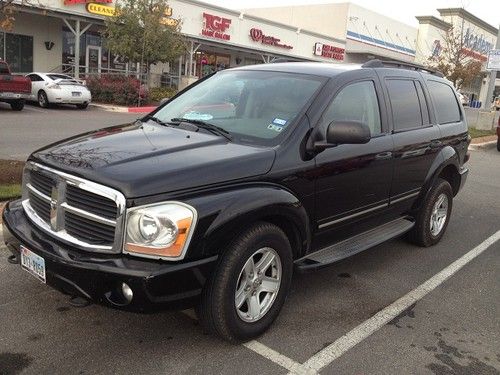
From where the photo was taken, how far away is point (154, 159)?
3182mm

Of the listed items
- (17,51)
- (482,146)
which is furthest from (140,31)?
(482,146)

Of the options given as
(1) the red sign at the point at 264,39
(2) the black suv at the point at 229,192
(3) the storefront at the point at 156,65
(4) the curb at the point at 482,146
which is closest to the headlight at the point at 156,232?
(2) the black suv at the point at 229,192

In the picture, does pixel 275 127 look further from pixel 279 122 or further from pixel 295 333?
pixel 295 333

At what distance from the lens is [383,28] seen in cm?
4903

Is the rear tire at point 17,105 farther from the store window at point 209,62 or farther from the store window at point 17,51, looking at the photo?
the store window at point 209,62

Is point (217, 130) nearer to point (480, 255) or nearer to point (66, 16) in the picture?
point (480, 255)

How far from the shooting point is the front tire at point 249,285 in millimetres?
3092

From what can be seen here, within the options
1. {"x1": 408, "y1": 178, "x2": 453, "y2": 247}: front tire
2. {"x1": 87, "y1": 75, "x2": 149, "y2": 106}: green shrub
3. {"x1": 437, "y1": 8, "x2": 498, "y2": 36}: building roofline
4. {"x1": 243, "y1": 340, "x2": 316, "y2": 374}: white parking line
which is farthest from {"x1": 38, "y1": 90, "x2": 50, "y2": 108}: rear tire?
{"x1": 437, "y1": 8, "x2": 498, "y2": 36}: building roofline

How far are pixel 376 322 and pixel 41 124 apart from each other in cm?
1225

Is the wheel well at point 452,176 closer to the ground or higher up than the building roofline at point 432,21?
closer to the ground

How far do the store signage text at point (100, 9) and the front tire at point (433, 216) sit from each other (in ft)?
66.0

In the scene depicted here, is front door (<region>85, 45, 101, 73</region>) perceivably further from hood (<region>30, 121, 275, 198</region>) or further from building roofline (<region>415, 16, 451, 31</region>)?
building roofline (<region>415, 16, 451, 31</region>)

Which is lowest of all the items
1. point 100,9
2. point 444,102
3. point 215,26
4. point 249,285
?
point 249,285

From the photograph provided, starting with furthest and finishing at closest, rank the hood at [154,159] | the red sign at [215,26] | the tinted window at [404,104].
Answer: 1. the red sign at [215,26]
2. the tinted window at [404,104]
3. the hood at [154,159]
